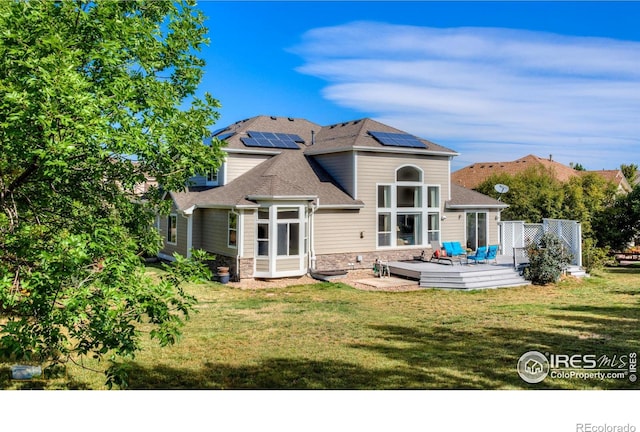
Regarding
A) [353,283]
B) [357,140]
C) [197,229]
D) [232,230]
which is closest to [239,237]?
[232,230]

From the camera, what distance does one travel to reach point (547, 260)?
1789cm

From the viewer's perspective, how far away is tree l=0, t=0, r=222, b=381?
4.19 m

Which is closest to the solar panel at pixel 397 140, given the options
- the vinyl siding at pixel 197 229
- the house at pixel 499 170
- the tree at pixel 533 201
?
the vinyl siding at pixel 197 229

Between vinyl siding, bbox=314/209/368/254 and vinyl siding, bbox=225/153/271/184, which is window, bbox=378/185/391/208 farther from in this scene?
vinyl siding, bbox=225/153/271/184

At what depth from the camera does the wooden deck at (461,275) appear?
16.9m

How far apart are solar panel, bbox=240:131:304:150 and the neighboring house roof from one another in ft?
28.0

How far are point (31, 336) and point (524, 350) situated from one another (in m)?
8.18

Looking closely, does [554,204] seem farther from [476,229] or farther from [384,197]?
[384,197]

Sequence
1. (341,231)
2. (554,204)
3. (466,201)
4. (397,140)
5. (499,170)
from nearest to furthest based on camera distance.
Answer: (341,231) → (397,140) → (466,201) → (554,204) → (499,170)

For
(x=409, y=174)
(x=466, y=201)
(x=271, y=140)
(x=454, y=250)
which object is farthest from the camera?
(x=271, y=140)

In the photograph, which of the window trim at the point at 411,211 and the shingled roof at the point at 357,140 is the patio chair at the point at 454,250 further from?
the shingled roof at the point at 357,140

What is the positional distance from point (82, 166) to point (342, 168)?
1571cm

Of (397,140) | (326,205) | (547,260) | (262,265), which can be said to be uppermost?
(397,140)
